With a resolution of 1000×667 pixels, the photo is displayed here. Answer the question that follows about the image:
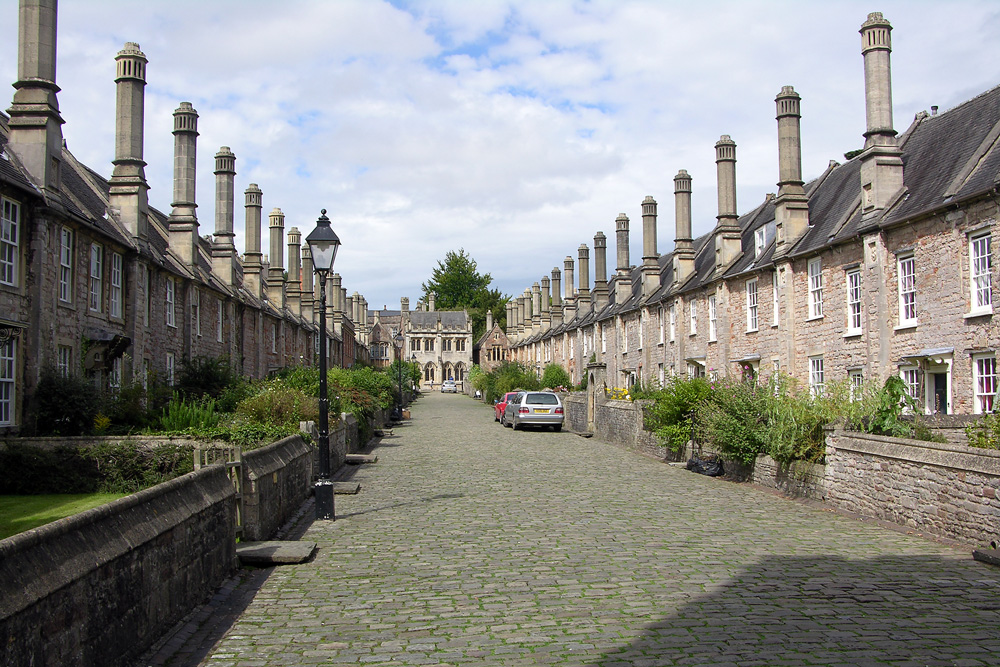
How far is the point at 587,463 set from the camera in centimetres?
2094

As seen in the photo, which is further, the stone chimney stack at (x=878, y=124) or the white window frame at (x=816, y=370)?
the white window frame at (x=816, y=370)

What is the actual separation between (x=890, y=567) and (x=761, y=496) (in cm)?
601

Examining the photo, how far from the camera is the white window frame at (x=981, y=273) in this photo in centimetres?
1736

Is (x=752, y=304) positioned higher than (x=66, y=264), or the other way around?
(x=752, y=304)

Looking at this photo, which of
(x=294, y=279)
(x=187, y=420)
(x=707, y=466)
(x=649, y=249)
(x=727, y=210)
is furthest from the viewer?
(x=294, y=279)

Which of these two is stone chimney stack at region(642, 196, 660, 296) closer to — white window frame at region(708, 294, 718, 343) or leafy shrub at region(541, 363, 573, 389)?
white window frame at region(708, 294, 718, 343)

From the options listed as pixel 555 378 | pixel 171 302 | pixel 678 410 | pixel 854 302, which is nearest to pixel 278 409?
pixel 678 410

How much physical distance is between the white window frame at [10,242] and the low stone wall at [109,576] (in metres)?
10.2

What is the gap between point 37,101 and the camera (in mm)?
17375

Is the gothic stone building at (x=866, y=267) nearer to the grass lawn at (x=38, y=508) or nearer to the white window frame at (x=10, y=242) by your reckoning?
the grass lawn at (x=38, y=508)

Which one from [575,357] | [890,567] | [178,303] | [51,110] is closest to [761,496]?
[890,567]

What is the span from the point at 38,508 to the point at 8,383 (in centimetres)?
497

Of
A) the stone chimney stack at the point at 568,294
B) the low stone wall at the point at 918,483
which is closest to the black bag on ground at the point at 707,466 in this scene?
the low stone wall at the point at 918,483

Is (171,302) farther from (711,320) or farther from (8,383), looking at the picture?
(711,320)
